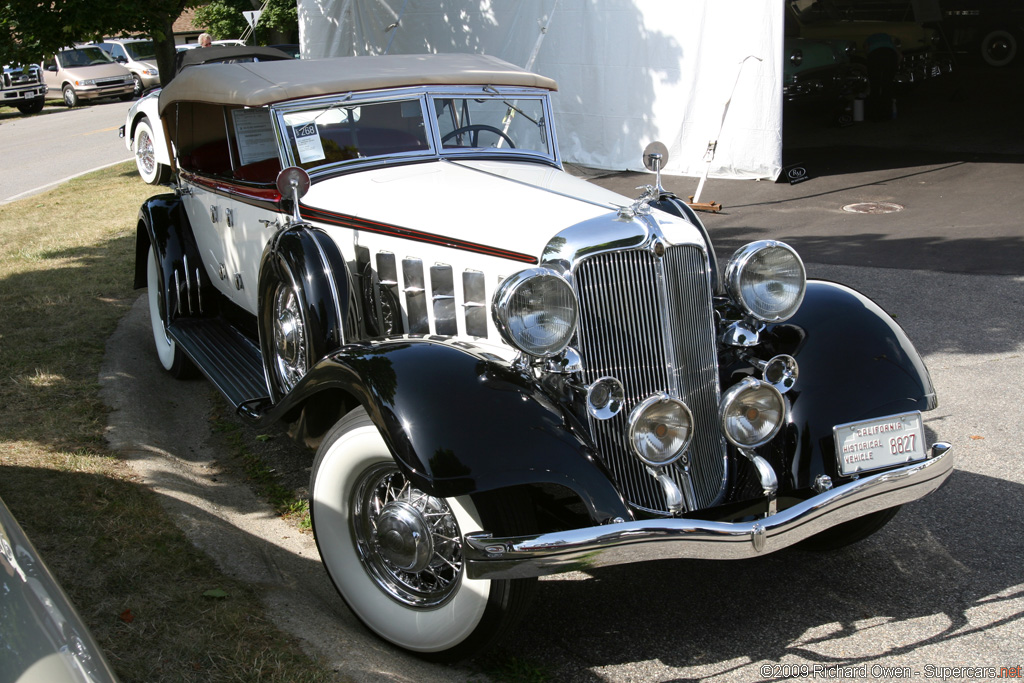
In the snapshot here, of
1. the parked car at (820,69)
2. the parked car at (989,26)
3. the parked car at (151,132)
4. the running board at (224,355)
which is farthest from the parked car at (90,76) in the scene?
the running board at (224,355)

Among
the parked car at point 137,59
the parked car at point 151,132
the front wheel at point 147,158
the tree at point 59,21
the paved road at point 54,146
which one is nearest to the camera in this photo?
the tree at point 59,21

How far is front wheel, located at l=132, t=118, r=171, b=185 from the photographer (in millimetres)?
12734

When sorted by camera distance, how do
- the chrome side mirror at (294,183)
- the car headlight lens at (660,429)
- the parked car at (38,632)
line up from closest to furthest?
the parked car at (38,632) < the car headlight lens at (660,429) < the chrome side mirror at (294,183)

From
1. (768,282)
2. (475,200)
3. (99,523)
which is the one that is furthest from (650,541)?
(99,523)

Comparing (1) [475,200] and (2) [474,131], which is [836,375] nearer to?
(1) [475,200]

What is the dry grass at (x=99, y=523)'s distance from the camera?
9.29 ft

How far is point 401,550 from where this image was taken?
2.95m

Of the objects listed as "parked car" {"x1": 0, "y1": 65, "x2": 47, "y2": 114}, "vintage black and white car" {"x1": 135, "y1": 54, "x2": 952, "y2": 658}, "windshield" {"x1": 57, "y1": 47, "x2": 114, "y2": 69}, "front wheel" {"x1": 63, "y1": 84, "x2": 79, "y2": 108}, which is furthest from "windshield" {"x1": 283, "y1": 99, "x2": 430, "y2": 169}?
"windshield" {"x1": 57, "y1": 47, "x2": 114, "y2": 69}

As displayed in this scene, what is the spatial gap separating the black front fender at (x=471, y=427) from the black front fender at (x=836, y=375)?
83 centimetres

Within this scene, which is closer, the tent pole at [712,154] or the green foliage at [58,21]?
the tent pole at [712,154]

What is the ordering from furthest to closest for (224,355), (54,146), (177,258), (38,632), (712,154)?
(54,146) → (712,154) → (177,258) → (224,355) → (38,632)

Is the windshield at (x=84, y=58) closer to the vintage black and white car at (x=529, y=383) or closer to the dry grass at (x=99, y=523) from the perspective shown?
the dry grass at (x=99, y=523)

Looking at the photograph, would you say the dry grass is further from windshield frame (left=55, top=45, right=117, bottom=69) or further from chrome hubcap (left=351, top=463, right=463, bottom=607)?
windshield frame (left=55, top=45, right=117, bottom=69)

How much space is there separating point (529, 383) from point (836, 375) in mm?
1199
